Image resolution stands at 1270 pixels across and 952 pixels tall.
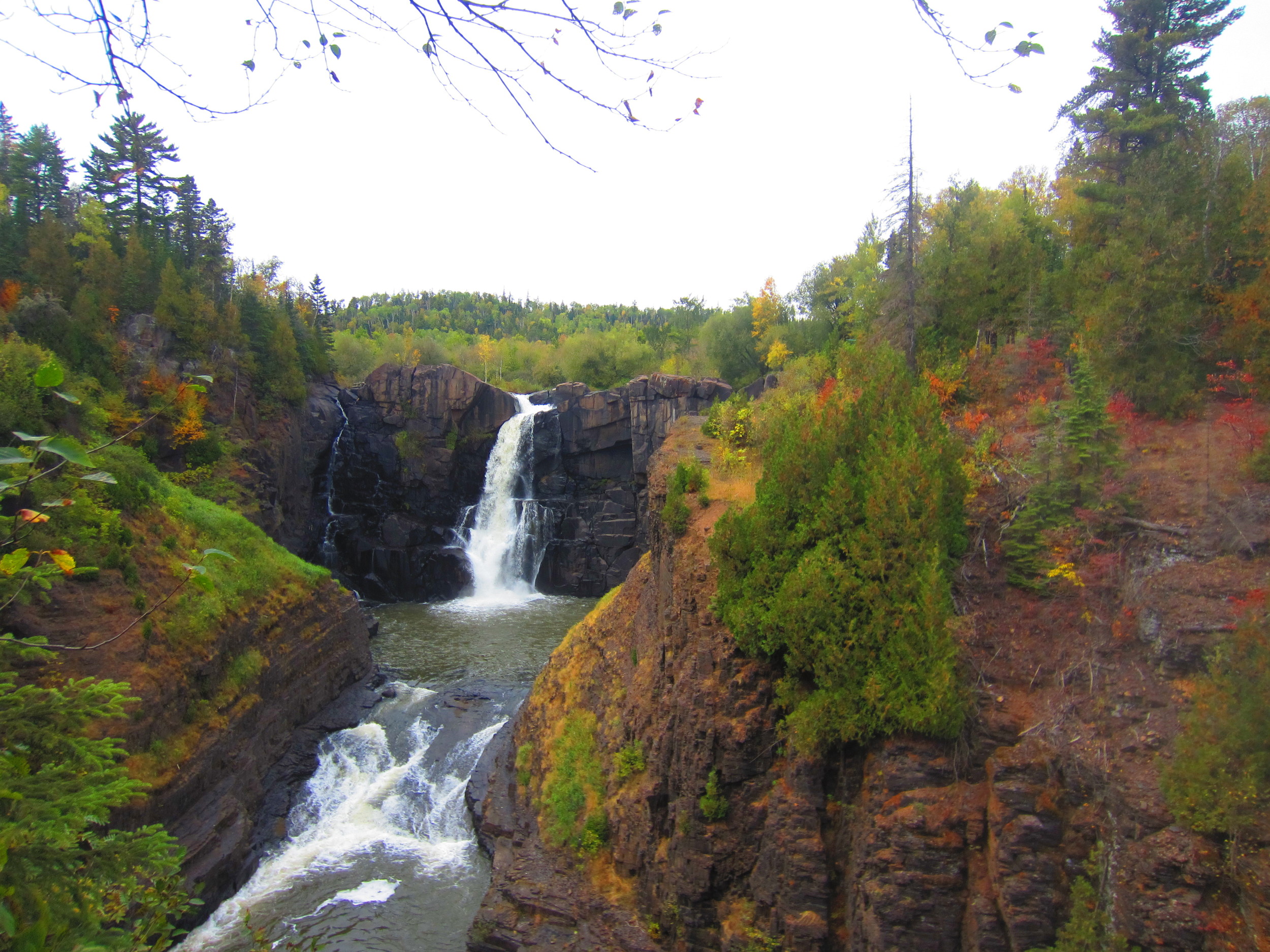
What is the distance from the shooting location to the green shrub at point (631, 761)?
13.5 meters

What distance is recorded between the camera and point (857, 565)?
10.2m

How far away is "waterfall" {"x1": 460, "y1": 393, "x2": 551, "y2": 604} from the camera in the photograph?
39156 mm

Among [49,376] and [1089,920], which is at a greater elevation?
[49,376]

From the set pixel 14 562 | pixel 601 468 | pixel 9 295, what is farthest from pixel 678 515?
pixel 9 295

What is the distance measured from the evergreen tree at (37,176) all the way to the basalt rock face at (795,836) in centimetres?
4092

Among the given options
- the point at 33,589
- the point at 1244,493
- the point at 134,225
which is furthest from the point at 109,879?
the point at 134,225

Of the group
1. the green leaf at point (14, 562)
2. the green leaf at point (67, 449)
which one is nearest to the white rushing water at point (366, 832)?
the green leaf at point (14, 562)

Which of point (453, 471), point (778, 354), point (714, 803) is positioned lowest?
point (714, 803)

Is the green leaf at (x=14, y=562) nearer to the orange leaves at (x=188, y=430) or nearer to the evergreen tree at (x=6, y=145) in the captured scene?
the orange leaves at (x=188, y=430)

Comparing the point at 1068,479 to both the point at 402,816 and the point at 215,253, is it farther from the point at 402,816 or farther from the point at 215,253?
the point at 215,253

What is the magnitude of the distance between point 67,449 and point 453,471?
40186 millimetres

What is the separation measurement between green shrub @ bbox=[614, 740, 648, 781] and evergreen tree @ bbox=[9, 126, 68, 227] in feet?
135

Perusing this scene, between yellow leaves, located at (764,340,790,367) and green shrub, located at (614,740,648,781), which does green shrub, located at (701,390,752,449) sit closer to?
green shrub, located at (614,740,648,781)

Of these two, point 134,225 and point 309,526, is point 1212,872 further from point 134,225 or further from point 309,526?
point 134,225
